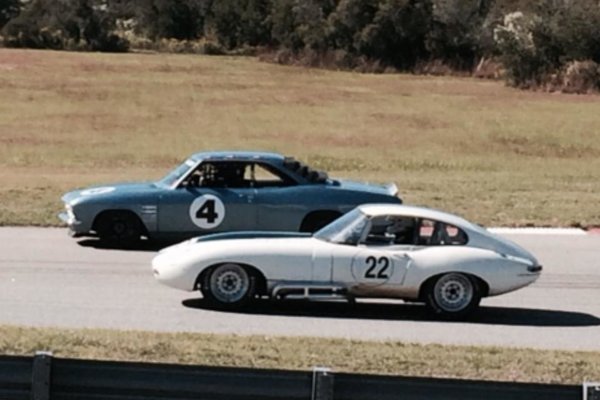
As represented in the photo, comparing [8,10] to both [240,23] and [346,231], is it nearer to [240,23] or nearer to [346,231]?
[240,23]

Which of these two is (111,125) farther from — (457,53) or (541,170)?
(457,53)

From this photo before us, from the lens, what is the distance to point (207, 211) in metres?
16.5

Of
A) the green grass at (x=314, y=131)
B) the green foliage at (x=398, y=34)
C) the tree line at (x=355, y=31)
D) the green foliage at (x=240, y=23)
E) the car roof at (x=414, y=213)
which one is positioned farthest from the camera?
the green foliage at (x=240, y=23)

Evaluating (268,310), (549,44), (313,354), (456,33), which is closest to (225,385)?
(313,354)

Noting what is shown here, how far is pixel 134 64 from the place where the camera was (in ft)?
223

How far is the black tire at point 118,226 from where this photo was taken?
16.7 m

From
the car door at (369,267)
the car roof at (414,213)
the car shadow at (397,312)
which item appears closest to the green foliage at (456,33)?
the car shadow at (397,312)

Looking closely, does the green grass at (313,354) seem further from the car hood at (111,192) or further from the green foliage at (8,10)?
the green foliage at (8,10)

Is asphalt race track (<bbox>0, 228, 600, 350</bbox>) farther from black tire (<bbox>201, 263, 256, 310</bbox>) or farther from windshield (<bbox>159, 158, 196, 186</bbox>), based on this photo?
windshield (<bbox>159, 158, 196, 186</bbox>)

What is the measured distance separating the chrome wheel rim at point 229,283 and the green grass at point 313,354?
193 cm

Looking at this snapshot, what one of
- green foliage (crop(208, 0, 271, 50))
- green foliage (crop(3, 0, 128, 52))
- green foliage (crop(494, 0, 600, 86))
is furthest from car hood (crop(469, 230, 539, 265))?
green foliage (crop(208, 0, 271, 50))

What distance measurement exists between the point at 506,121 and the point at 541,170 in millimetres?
13204

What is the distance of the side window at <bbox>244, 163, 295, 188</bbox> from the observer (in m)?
16.8

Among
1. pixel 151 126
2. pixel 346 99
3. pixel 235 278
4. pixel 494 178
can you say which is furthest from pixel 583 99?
pixel 235 278
